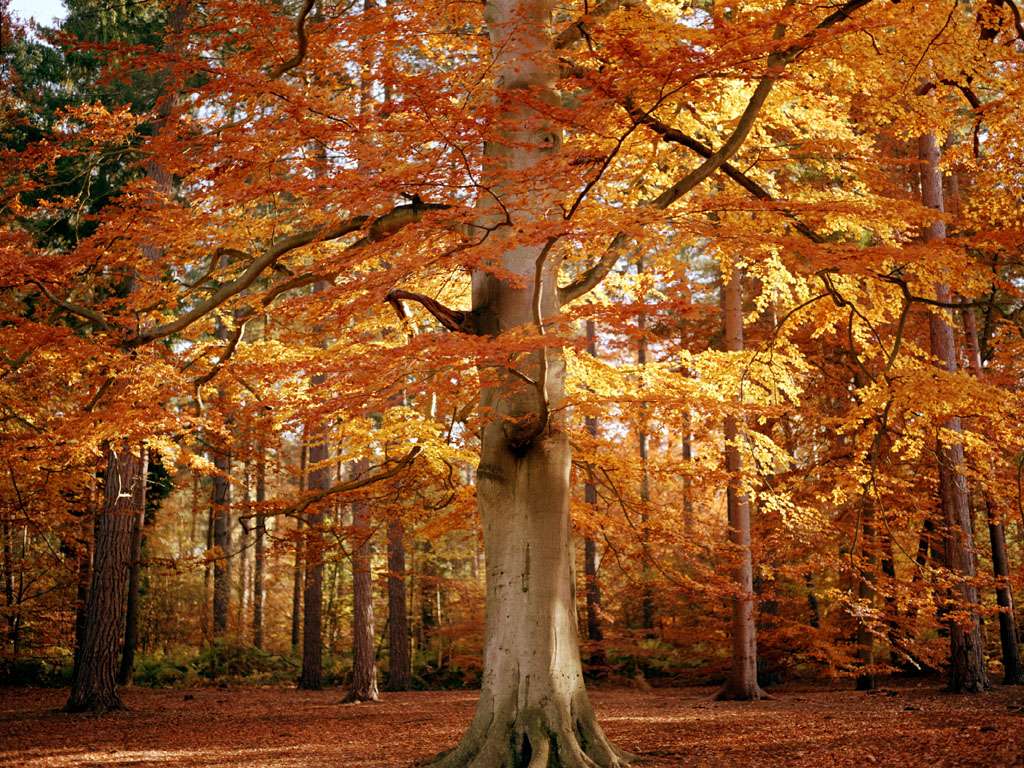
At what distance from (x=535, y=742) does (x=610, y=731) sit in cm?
320

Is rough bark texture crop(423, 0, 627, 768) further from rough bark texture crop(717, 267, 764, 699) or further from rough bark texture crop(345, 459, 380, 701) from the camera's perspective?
rough bark texture crop(345, 459, 380, 701)

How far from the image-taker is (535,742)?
5996 mm

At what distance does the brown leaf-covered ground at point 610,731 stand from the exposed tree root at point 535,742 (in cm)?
47

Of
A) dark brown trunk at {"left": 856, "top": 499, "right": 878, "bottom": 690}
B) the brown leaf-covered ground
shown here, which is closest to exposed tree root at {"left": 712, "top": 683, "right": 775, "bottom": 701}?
the brown leaf-covered ground

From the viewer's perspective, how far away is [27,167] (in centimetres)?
732

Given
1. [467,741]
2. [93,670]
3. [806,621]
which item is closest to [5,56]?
[93,670]

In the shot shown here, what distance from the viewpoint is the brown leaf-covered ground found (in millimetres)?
6629

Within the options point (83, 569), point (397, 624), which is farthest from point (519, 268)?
point (83, 569)

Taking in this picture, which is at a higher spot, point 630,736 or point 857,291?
point 857,291

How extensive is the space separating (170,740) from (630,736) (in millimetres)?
4698

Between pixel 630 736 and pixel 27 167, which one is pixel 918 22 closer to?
pixel 630 736

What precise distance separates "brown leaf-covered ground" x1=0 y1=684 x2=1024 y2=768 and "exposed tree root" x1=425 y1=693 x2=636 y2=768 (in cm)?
47

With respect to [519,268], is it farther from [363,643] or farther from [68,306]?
[363,643]

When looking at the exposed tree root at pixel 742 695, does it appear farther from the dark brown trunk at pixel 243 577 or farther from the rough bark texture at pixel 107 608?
the dark brown trunk at pixel 243 577
